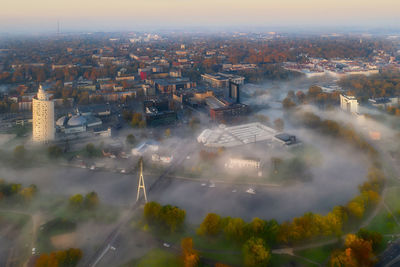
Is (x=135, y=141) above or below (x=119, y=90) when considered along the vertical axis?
below

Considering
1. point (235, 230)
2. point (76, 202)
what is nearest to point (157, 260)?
point (235, 230)

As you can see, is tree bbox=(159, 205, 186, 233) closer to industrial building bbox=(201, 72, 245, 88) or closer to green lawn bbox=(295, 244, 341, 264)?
green lawn bbox=(295, 244, 341, 264)

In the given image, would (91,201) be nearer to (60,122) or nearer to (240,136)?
(240,136)

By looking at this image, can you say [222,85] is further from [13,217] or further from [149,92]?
[13,217]

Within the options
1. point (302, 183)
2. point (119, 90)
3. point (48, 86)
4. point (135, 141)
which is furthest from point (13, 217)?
point (48, 86)

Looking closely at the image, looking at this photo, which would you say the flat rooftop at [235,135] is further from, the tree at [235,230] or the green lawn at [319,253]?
the green lawn at [319,253]

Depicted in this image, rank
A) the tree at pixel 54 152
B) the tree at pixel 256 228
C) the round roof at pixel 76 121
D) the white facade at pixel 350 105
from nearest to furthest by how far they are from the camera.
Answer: the tree at pixel 256 228 → the tree at pixel 54 152 → the round roof at pixel 76 121 → the white facade at pixel 350 105

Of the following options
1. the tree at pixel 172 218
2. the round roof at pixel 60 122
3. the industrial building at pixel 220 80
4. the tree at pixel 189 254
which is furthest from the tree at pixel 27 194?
the industrial building at pixel 220 80

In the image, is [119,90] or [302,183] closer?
[302,183]
